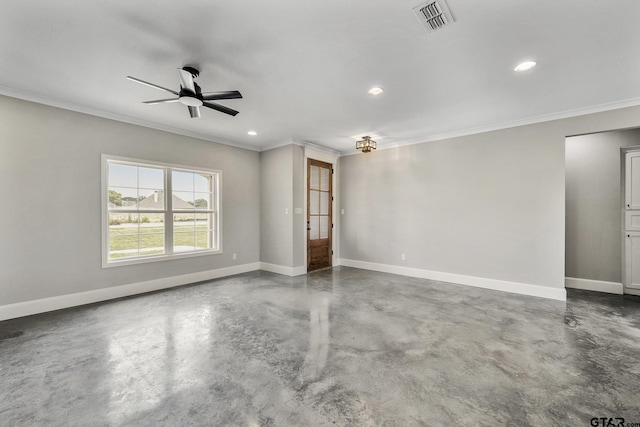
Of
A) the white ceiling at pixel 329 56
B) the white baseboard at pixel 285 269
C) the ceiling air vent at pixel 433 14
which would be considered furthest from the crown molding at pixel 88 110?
the ceiling air vent at pixel 433 14

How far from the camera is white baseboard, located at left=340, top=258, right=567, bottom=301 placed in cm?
411

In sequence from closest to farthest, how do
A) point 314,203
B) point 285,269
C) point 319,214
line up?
point 285,269 → point 314,203 → point 319,214

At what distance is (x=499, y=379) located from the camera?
6.93ft

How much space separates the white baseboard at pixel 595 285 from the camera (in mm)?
4328

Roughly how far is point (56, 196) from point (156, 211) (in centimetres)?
127

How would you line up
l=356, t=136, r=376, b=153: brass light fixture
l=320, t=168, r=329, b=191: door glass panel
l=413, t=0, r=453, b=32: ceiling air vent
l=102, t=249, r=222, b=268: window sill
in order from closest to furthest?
l=413, t=0, r=453, b=32: ceiling air vent → l=102, t=249, r=222, b=268: window sill → l=356, t=136, r=376, b=153: brass light fixture → l=320, t=168, r=329, b=191: door glass panel

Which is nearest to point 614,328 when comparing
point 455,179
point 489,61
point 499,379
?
point 499,379

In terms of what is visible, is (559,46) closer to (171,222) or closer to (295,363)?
(295,363)

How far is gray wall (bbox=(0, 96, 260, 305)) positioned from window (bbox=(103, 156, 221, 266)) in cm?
16

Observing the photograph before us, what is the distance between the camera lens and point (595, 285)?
4.50 metres

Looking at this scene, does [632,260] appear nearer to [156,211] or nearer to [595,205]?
[595,205]

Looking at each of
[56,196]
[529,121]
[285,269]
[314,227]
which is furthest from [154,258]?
[529,121]

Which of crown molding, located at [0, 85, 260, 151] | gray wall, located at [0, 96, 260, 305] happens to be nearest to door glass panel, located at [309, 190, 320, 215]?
crown molding, located at [0, 85, 260, 151]

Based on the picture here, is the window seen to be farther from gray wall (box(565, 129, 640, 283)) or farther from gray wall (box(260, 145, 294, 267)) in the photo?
gray wall (box(565, 129, 640, 283))
